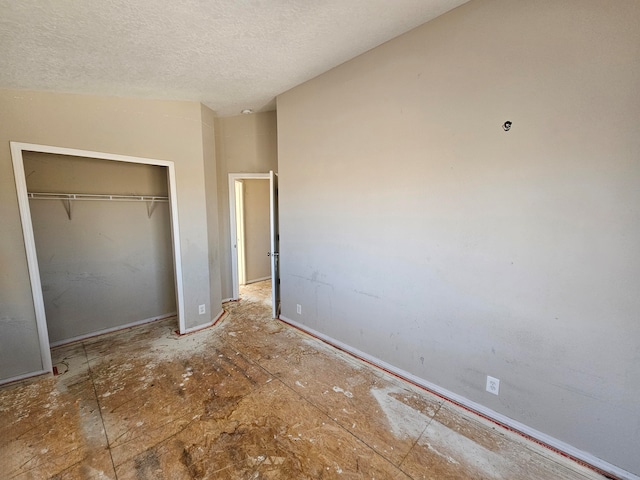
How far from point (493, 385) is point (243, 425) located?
69.3 inches

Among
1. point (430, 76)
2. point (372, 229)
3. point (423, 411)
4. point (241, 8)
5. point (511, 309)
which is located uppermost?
point (241, 8)

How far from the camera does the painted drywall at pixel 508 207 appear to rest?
1.32 metres

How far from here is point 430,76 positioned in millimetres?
1876

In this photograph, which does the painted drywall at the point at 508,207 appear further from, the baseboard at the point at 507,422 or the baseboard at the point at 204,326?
the baseboard at the point at 204,326

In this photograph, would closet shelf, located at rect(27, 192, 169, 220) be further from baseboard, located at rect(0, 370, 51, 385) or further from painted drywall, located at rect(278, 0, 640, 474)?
painted drywall, located at rect(278, 0, 640, 474)

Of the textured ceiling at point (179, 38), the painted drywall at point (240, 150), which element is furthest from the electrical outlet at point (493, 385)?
the painted drywall at point (240, 150)

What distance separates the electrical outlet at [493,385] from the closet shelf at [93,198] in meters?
3.94

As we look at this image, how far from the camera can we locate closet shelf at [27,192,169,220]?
2.57m

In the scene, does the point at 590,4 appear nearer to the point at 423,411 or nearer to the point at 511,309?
the point at 511,309

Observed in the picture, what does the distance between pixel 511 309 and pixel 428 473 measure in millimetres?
1099

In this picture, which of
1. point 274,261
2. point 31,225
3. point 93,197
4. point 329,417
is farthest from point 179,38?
point 329,417

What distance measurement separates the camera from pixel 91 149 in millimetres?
2365

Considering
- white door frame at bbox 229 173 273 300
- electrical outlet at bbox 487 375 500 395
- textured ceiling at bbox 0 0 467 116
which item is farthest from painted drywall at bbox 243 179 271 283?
electrical outlet at bbox 487 375 500 395

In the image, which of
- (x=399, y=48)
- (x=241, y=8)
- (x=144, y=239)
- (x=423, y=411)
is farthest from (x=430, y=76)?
(x=144, y=239)
